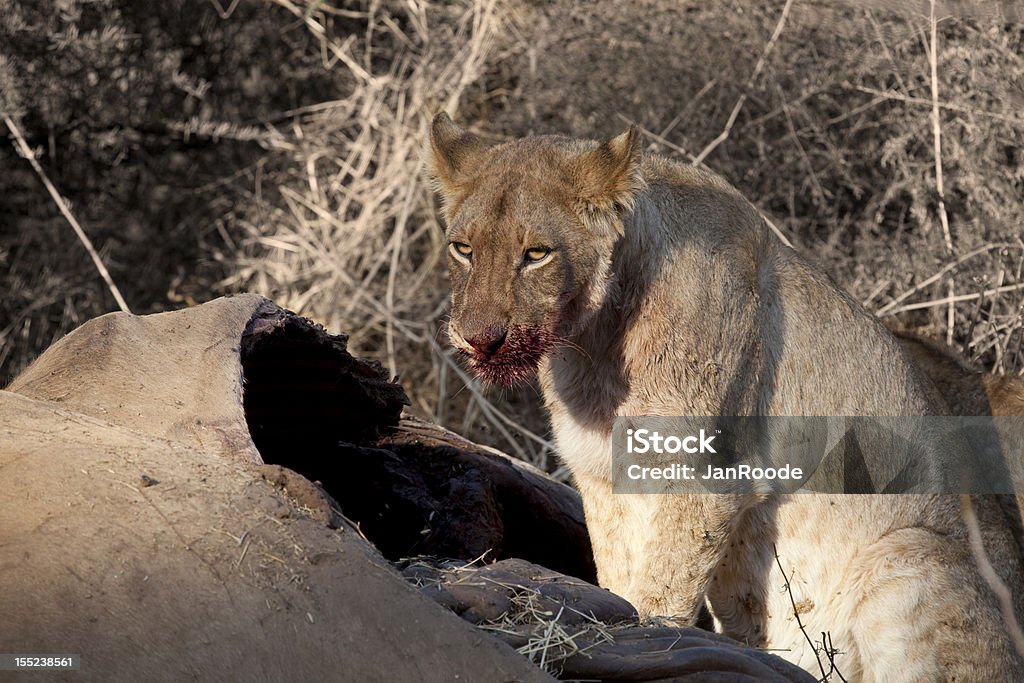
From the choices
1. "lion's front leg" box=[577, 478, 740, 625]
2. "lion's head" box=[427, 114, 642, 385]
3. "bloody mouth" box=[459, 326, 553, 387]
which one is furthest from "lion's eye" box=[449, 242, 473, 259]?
"lion's front leg" box=[577, 478, 740, 625]

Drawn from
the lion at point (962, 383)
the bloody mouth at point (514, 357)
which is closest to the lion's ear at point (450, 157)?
the bloody mouth at point (514, 357)

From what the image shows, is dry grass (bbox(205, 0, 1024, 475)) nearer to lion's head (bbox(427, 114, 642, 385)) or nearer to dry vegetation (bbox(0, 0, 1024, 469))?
dry vegetation (bbox(0, 0, 1024, 469))

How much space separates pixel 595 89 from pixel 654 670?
559 centimetres

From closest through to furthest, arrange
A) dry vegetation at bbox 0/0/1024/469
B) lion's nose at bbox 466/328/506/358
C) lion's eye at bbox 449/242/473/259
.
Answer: lion's nose at bbox 466/328/506/358 < lion's eye at bbox 449/242/473/259 < dry vegetation at bbox 0/0/1024/469

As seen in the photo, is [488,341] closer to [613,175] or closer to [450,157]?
[613,175]

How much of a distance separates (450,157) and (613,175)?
696 mm

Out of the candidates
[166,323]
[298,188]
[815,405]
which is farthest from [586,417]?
[298,188]

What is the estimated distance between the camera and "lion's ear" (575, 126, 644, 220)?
405cm

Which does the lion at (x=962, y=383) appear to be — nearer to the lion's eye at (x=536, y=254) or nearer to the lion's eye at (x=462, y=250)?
the lion's eye at (x=536, y=254)

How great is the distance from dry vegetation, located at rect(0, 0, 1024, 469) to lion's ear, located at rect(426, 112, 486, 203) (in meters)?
2.87

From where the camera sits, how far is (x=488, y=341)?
12.6 feet

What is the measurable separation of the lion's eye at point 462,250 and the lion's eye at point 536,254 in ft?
0.68

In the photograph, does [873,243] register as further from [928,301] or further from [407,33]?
[407,33]

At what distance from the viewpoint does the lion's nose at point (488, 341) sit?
3836 mm
